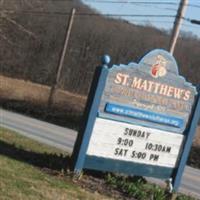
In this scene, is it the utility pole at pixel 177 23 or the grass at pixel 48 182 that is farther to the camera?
the utility pole at pixel 177 23

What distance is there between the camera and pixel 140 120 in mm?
11883

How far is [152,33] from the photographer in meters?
88.4

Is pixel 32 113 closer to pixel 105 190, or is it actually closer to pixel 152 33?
pixel 105 190

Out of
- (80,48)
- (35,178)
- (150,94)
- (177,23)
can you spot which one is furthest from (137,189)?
(80,48)

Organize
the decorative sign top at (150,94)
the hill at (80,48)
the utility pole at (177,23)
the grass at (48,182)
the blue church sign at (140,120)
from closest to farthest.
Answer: the grass at (48,182), the blue church sign at (140,120), the decorative sign top at (150,94), the utility pole at (177,23), the hill at (80,48)

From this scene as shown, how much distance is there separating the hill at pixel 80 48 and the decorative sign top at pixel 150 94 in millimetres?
70951

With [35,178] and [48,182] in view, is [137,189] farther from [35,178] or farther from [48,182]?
[35,178]

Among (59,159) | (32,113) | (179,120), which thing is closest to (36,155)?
(59,159)

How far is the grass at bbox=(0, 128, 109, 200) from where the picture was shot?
28.6 ft

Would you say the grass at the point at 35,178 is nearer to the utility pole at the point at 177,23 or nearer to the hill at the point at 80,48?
the utility pole at the point at 177,23

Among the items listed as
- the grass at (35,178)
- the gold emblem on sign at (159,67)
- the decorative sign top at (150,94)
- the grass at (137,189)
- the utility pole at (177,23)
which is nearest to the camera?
the grass at (35,178)

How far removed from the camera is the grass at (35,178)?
28.6 ft

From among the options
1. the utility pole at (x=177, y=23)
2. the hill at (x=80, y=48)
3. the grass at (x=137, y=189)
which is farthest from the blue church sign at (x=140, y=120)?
the hill at (x=80, y=48)

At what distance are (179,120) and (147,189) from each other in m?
1.82
